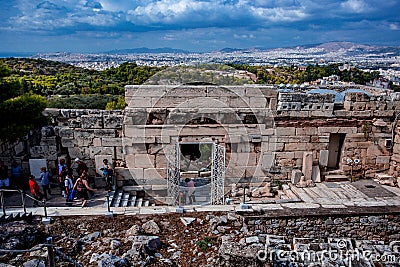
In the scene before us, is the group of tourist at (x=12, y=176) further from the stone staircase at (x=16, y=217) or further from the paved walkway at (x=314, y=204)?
the stone staircase at (x=16, y=217)

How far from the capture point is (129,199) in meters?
10.1

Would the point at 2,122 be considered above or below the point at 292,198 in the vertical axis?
above

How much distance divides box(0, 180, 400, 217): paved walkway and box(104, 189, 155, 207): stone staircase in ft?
1.03

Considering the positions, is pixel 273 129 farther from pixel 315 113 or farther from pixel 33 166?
pixel 33 166

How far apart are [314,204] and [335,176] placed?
3133 mm

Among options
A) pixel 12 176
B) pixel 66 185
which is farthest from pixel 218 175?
pixel 12 176

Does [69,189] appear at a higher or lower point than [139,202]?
higher

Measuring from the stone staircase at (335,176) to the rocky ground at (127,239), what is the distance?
5.07 metres

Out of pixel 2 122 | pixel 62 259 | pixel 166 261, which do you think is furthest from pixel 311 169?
pixel 2 122

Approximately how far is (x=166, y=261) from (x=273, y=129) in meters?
6.13

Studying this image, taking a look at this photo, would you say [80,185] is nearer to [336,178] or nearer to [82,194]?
[82,194]

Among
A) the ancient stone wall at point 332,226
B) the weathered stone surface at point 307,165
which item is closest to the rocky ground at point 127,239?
the ancient stone wall at point 332,226

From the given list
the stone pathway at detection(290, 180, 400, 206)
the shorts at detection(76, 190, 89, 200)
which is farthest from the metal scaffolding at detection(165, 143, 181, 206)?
the stone pathway at detection(290, 180, 400, 206)

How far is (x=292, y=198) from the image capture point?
1015 centimetres
